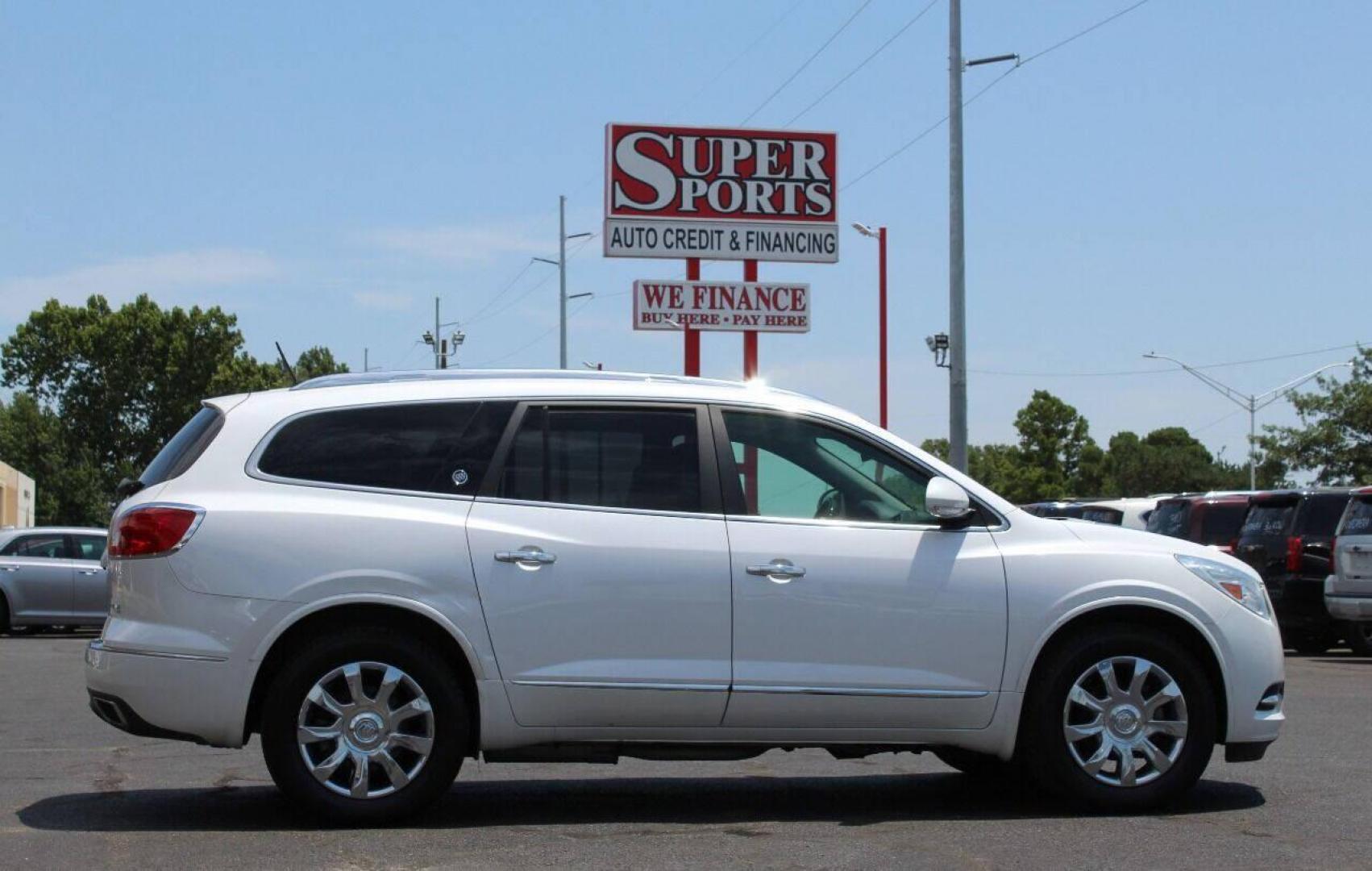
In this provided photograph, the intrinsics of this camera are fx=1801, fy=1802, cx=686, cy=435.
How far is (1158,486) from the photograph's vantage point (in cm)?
11694

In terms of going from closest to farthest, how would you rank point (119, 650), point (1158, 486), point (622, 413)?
point (119, 650) < point (622, 413) < point (1158, 486)

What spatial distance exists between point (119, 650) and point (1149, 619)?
13.8 ft

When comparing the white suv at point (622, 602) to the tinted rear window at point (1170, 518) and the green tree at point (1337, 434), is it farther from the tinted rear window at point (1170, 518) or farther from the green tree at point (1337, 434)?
the green tree at point (1337, 434)

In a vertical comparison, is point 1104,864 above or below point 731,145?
below

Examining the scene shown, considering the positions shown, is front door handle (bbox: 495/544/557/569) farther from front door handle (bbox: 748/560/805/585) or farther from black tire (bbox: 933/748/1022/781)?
black tire (bbox: 933/748/1022/781)

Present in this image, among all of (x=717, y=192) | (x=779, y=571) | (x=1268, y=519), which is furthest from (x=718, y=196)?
(x=779, y=571)

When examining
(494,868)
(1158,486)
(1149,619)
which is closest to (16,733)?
(494,868)

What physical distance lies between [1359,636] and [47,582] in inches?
632

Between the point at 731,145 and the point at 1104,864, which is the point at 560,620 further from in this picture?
the point at 731,145

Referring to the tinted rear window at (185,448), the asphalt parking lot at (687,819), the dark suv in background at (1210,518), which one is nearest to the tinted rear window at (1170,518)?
the dark suv in background at (1210,518)

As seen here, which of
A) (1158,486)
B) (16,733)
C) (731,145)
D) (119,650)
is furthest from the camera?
(1158,486)

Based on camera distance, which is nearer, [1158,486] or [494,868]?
[494,868]

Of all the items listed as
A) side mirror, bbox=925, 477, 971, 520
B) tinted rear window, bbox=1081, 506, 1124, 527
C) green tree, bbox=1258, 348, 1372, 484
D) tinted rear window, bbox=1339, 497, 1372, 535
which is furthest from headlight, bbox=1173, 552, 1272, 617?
green tree, bbox=1258, 348, 1372, 484

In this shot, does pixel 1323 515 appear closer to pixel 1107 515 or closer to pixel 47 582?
pixel 1107 515
